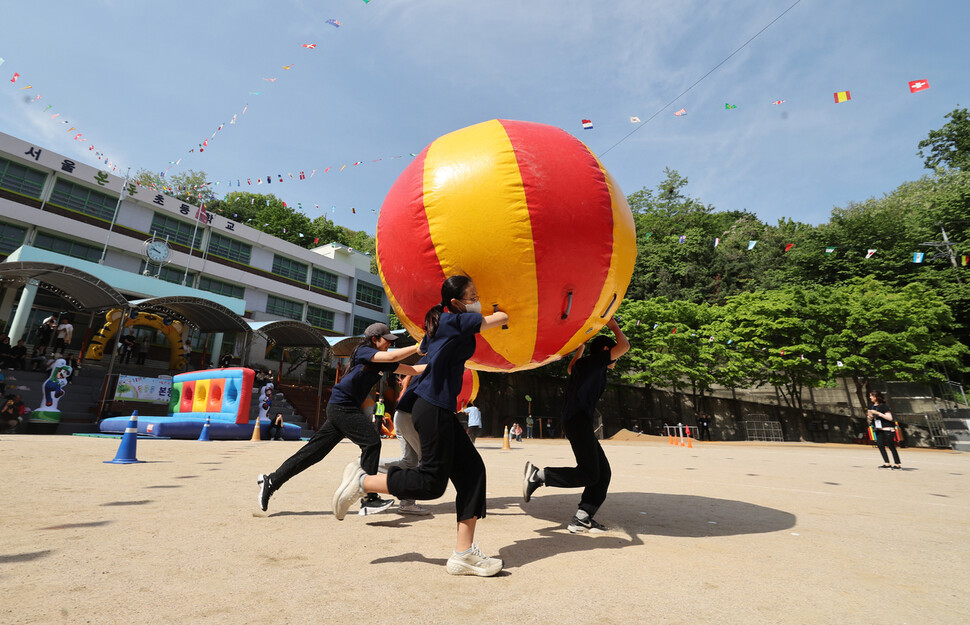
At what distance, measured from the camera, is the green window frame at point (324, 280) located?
116 feet

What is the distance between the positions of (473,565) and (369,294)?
37.9 meters

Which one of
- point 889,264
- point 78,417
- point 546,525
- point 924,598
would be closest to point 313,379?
point 78,417

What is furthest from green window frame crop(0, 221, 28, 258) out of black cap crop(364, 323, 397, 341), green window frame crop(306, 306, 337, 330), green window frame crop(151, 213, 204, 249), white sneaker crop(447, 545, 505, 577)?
white sneaker crop(447, 545, 505, 577)

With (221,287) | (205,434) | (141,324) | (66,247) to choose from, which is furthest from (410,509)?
(221,287)

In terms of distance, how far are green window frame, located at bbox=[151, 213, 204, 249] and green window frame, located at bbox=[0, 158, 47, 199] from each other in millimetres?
5085

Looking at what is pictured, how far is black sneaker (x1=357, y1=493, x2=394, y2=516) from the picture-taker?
4344 mm

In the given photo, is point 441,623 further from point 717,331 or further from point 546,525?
point 717,331

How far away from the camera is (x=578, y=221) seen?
336 centimetres

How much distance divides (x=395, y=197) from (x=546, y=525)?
10.3 feet

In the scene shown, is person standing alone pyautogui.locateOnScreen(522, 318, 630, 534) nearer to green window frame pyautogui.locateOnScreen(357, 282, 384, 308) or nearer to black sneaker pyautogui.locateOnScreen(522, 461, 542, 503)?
black sneaker pyautogui.locateOnScreen(522, 461, 542, 503)

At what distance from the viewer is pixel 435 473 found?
2803mm

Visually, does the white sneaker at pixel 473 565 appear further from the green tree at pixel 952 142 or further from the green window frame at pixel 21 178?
the green tree at pixel 952 142

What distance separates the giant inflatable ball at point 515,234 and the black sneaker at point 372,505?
187cm

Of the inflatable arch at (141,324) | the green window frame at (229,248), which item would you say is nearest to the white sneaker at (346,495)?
the inflatable arch at (141,324)
